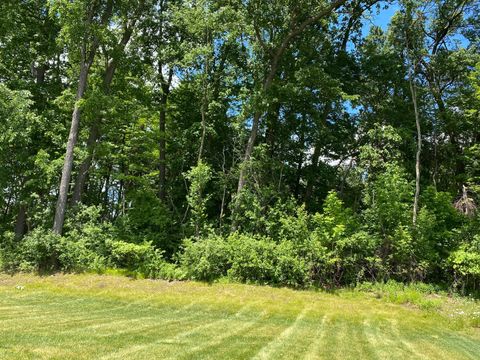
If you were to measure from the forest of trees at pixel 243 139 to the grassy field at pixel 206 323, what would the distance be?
178 centimetres

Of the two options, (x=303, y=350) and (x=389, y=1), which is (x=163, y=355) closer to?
(x=303, y=350)

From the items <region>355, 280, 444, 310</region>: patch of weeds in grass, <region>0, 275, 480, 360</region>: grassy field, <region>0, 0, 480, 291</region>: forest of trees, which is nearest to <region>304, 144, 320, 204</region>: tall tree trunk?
<region>0, 0, 480, 291</region>: forest of trees

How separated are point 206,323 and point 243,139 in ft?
39.0

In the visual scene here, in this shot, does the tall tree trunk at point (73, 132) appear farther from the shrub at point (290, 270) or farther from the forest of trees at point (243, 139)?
the shrub at point (290, 270)

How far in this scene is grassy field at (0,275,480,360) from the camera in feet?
19.9

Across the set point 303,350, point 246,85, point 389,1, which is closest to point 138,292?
point 303,350

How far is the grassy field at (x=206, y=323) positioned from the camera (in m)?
6.05

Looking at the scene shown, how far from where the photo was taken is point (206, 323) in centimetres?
864

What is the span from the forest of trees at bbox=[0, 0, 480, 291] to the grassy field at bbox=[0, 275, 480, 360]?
178 cm

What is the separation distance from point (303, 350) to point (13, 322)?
5.00 meters

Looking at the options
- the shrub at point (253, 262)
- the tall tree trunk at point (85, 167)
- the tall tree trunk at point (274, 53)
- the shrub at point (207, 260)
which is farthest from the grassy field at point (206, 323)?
the tall tree trunk at point (274, 53)

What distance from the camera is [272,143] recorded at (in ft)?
71.9

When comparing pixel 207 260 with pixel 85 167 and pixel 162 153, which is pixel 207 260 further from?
pixel 162 153

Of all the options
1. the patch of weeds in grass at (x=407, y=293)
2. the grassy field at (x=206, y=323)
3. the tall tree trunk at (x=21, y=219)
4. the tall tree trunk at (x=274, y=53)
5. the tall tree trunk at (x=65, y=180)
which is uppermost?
the tall tree trunk at (x=274, y=53)
